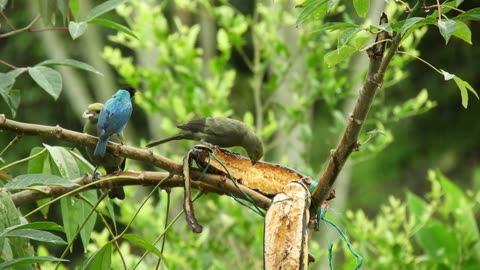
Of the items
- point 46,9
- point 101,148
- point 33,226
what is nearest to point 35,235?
point 33,226

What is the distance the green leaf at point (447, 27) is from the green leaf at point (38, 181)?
0.62 metres

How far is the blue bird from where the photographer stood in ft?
6.86

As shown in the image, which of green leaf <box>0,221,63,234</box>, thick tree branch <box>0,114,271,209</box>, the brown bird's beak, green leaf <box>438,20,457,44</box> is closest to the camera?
green leaf <box>438,20,457,44</box>

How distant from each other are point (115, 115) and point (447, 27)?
115 cm

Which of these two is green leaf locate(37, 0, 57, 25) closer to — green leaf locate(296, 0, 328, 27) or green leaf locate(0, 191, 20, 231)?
green leaf locate(0, 191, 20, 231)

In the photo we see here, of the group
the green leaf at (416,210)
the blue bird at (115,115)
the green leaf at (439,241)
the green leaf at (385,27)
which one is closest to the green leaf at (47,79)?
the blue bird at (115,115)

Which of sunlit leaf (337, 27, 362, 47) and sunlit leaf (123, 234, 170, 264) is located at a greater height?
sunlit leaf (337, 27, 362, 47)

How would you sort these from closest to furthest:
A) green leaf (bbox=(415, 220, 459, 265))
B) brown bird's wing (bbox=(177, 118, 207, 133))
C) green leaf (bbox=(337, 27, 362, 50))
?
green leaf (bbox=(337, 27, 362, 50)) < brown bird's wing (bbox=(177, 118, 207, 133)) < green leaf (bbox=(415, 220, 459, 265))

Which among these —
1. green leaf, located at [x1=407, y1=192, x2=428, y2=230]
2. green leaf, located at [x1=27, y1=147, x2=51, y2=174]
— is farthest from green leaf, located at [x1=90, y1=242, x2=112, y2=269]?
green leaf, located at [x1=407, y1=192, x2=428, y2=230]

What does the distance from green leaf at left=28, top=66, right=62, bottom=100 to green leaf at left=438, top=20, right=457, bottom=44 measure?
810 mm

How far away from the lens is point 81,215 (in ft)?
6.01

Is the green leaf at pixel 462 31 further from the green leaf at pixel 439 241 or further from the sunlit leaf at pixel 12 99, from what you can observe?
the green leaf at pixel 439 241

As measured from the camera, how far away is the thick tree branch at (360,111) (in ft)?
4.02

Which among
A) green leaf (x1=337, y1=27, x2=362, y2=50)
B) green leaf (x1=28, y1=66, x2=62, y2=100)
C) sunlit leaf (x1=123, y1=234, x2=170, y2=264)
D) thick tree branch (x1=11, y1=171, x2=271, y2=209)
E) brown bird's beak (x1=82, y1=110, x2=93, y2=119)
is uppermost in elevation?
green leaf (x1=337, y1=27, x2=362, y2=50)
